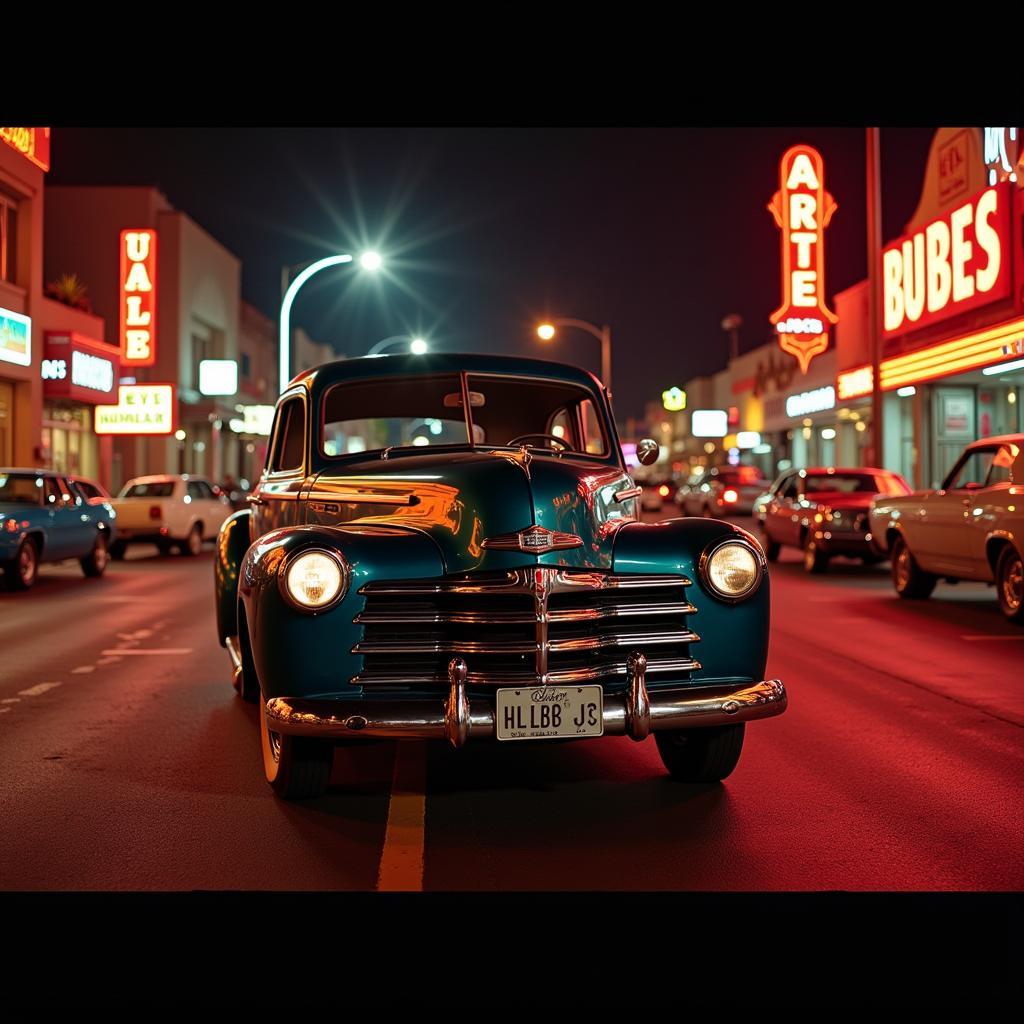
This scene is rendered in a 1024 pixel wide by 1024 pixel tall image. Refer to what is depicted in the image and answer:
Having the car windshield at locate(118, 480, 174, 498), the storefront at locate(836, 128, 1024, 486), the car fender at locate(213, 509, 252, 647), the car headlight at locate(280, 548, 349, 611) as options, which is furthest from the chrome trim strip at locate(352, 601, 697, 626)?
the storefront at locate(836, 128, 1024, 486)

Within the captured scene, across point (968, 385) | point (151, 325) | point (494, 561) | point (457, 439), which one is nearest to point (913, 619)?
point (457, 439)

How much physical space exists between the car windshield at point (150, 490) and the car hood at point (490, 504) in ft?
66.6

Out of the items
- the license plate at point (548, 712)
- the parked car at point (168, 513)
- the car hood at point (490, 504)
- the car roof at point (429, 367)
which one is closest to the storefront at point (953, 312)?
the parked car at point (168, 513)

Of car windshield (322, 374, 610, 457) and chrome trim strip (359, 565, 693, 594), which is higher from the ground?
car windshield (322, 374, 610, 457)

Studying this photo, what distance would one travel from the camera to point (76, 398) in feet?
108

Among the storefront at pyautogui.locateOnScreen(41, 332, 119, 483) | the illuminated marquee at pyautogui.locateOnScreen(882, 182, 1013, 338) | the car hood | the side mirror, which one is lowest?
the car hood

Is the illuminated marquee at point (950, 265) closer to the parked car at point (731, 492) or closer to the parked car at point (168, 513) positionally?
the parked car at point (731, 492)

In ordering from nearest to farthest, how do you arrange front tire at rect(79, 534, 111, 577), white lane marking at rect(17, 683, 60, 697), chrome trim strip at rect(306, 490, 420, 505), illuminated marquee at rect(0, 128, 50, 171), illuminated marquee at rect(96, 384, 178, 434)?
chrome trim strip at rect(306, 490, 420, 505), white lane marking at rect(17, 683, 60, 697), front tire at rect(79, 534, 111, 577), illuminated marquee at rect(0, 128, 50, 171), illuminated marquee at rect(96, 384, 178, 434)

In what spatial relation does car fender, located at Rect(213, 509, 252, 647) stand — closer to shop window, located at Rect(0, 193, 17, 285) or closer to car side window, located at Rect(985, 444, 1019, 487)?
car side window, located at Rect(985, 444, 1019, 487)

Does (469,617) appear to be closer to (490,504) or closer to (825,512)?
(490,504)

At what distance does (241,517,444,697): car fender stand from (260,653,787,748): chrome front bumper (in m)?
0.10

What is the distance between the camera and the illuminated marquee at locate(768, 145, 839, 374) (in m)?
36.2

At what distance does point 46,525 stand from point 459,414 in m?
12.9
